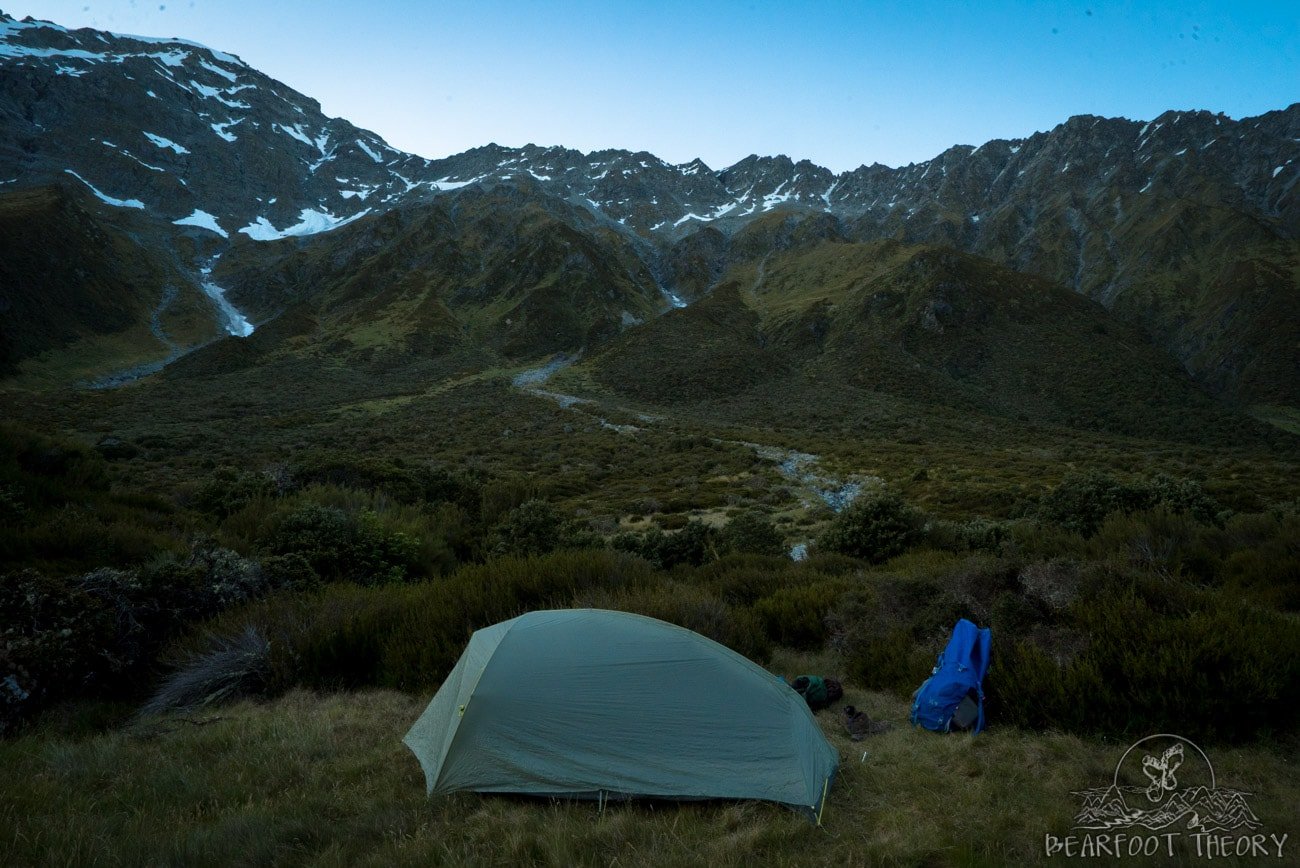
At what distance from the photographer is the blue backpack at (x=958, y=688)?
5340 mm

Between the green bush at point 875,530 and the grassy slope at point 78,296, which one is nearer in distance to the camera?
the green bush at point 875,530

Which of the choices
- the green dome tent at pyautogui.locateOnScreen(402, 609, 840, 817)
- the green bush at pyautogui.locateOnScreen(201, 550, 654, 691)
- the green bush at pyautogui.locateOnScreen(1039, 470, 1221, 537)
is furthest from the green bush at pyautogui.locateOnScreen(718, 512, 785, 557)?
the green dome tent at pyautogui.locateOnScreen(402, 609, 840, 817)

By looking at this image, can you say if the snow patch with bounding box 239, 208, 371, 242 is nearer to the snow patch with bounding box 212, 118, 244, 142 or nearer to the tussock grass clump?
the snow patch with bounding box 212, 118, 244, 142

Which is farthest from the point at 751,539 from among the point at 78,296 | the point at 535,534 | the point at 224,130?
the point at 224,130

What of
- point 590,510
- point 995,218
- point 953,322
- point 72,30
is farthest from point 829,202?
point 72,30

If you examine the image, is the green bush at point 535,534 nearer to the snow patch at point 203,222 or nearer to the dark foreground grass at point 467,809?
the dark foreground grass at point 467,809

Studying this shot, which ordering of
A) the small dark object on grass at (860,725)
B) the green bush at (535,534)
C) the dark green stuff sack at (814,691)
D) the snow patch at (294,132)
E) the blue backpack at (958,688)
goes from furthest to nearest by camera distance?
the snow patch at (294,132), the green bush at (535,534), the dark green stuff sack at (814,691), the small dark object on grass at (860,725), the blue backpack at (958,688)

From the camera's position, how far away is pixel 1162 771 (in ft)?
13.8

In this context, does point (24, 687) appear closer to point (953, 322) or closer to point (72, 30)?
point (953, 322)

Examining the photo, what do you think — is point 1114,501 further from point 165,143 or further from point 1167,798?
point 165,143

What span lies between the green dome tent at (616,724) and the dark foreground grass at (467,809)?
0.16 metres

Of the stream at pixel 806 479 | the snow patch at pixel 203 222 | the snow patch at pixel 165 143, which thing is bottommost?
the stream at pixel 806 479

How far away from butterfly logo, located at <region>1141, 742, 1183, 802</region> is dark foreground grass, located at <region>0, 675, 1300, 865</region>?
260 mm

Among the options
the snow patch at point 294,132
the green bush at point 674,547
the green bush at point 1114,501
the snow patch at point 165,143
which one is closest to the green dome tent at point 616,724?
the green bush at point 674,547
